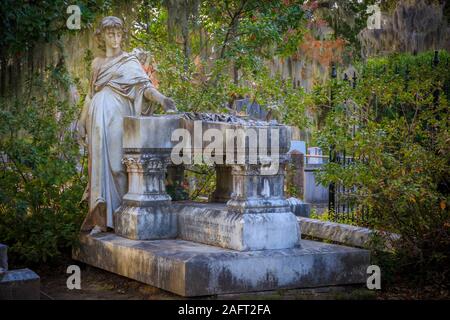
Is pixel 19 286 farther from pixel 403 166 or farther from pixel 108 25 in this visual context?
pixel 403 166

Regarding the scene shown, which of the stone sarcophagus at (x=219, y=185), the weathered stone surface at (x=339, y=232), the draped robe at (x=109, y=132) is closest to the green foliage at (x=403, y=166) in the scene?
the weathered stone surface at (x=339, y=232)

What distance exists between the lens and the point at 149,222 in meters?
7.97

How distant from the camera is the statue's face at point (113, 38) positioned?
29.2 ft

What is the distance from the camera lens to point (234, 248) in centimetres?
704

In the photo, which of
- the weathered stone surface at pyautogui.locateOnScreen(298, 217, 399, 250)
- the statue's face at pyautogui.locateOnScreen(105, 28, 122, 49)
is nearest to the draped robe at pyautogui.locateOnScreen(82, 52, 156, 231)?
the statue's face at pyautogui.locateOnScreen(105, 28, 122, 49)

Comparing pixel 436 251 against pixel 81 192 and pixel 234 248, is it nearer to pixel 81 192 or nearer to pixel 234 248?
pixel 234 248

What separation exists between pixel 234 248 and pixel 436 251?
2.24 m

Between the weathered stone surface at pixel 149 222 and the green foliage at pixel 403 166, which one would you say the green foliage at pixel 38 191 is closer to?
the weathered stone surface at pixel 149 222

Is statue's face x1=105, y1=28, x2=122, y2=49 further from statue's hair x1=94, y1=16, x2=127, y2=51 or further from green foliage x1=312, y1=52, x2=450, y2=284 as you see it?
green foliage x1=312, y1=52, x2=450, y2=284

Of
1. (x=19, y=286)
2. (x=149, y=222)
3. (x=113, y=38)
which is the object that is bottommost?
(x=19, y=286)

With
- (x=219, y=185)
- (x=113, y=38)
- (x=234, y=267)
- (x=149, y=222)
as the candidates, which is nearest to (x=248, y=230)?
(x=234, y=267)

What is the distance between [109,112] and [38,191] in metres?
1.48

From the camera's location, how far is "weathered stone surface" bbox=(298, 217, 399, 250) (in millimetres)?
8656

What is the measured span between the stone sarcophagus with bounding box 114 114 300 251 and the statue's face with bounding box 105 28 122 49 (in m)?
1.26
